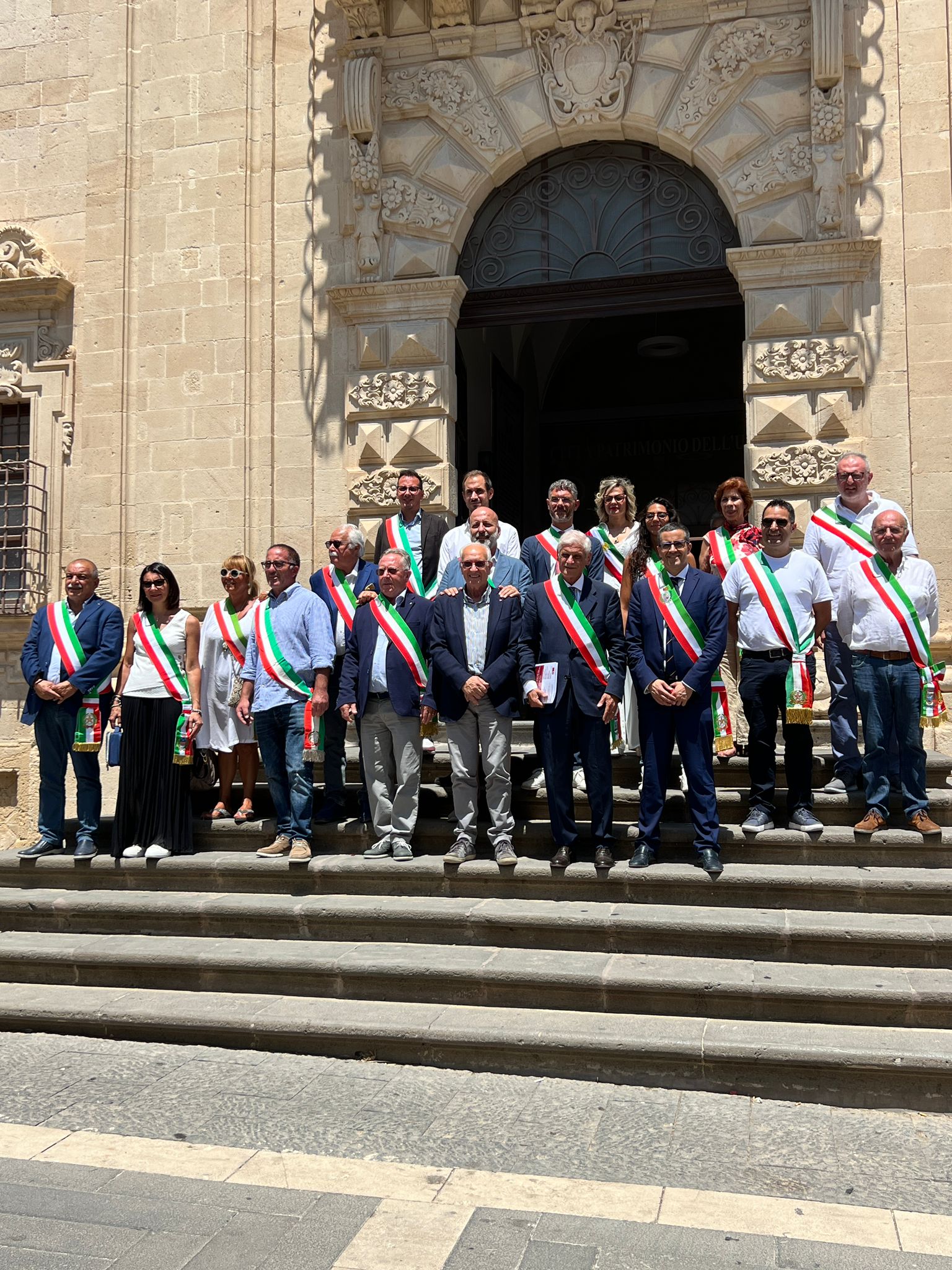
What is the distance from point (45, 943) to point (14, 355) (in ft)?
22.8

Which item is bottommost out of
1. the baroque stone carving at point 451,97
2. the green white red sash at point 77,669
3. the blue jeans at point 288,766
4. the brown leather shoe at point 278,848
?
the brown leather shoe at point 278,848

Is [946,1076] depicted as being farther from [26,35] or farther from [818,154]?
[26,35]

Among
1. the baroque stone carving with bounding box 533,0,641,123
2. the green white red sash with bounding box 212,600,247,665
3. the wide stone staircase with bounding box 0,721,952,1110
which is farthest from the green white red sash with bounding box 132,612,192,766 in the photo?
the baroque stone carving with bounding box 533,0,641,123

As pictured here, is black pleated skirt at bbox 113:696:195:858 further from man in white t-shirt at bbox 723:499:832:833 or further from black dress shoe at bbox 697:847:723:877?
man in white t-shirt at bbox 723:499:832:833

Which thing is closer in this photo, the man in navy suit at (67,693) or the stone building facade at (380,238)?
the man in navy suit at (67,693)

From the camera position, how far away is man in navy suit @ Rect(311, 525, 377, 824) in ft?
26.9

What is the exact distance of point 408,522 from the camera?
28.7 ft

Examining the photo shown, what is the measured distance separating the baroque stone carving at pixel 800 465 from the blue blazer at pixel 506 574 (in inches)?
127

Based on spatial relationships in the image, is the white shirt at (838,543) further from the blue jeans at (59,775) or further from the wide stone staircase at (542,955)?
the blue jeans at (59,775)

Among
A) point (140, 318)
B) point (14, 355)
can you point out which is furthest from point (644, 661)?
point (14, 355)

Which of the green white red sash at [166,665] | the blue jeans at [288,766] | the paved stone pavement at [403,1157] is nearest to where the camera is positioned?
the paved stone pavement at [403,1157]

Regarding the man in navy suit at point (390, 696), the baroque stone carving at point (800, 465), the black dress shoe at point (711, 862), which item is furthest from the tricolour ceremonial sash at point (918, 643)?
the baroque stone carving at point (800, 465)

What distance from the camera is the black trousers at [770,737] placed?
724cm

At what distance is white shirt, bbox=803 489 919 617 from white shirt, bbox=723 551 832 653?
23cm
